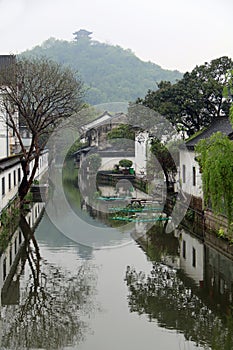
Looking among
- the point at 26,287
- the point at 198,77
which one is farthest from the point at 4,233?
the point at 198,77

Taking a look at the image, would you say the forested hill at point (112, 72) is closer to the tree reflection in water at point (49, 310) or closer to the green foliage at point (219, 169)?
the green foliage at point (219, 169)

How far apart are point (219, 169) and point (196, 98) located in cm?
1395

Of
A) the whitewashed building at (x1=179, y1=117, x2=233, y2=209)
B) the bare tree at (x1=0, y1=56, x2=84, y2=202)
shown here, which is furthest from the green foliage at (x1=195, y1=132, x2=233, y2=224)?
the bare tree at (x1=0, y1=56, x2=84, y2=202)

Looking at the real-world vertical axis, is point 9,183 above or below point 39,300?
above

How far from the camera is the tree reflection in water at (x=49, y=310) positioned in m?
8.11

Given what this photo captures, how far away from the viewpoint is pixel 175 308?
31.2ft

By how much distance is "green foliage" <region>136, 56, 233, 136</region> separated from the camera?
2467 cm

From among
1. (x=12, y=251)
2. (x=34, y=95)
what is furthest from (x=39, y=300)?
(x=34, y=95)

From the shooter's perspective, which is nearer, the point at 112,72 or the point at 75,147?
the point at 75,147

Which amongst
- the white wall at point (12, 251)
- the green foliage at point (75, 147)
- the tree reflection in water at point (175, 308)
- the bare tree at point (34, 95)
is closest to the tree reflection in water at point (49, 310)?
the white wall at point (12, 251)

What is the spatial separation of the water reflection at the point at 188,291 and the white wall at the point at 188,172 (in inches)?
251

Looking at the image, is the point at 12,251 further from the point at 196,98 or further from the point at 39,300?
the point at 196,98

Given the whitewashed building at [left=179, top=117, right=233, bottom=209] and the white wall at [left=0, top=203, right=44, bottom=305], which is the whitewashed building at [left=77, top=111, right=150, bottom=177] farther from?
the white wall at [left=0, top=203, right=44, bottom=305]

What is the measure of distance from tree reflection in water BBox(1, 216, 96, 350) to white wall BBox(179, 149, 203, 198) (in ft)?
32.1
